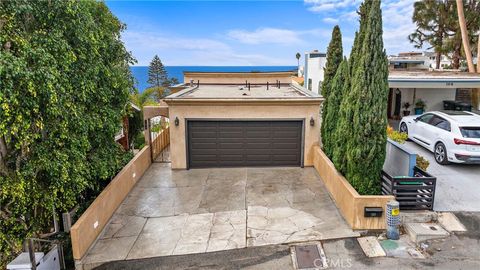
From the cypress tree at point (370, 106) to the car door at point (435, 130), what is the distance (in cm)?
438

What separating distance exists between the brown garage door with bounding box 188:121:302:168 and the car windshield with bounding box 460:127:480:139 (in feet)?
17.8

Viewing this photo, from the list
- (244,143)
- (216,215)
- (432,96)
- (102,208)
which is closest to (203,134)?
(244,143)

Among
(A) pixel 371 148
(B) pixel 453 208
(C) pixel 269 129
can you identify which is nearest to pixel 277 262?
(A) pixel 371 148

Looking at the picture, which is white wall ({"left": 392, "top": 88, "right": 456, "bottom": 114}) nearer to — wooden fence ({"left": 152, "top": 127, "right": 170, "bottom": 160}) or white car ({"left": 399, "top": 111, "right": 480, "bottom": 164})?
white car ({"left": 399, "top": 111, "right": 480, "bottom": 164})

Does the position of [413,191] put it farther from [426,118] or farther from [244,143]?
[244,143]

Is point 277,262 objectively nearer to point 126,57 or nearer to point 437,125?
point 126,57

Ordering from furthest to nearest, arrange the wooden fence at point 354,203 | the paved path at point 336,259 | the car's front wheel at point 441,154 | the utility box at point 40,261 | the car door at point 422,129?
the car door at point 422,129 < the car's front wheel at point 441,154 < the wooden fence at point 354,203 < the paved path at point 336,259 < the utility box at point 40,261

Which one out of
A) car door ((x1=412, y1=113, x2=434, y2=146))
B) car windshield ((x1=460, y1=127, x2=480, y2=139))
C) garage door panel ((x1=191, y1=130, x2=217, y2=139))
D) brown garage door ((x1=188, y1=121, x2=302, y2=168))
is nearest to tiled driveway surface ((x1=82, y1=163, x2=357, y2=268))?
brown garage door ((x1=188, y1=121, x2=302, y2=168))

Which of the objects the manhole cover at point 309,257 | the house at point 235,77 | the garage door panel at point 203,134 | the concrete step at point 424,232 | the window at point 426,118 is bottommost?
the manhole cover at point 309,257

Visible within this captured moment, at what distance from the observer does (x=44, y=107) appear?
5.91 meters

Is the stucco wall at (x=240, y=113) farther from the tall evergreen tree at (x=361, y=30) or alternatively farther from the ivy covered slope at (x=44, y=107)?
the ivy covered slope at (x=44, y=107)

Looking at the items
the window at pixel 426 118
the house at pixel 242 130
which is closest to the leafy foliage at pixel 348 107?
the house at pixel 242 130

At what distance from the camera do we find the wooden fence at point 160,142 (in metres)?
13.8

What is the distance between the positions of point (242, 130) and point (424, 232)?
23.3 ft
